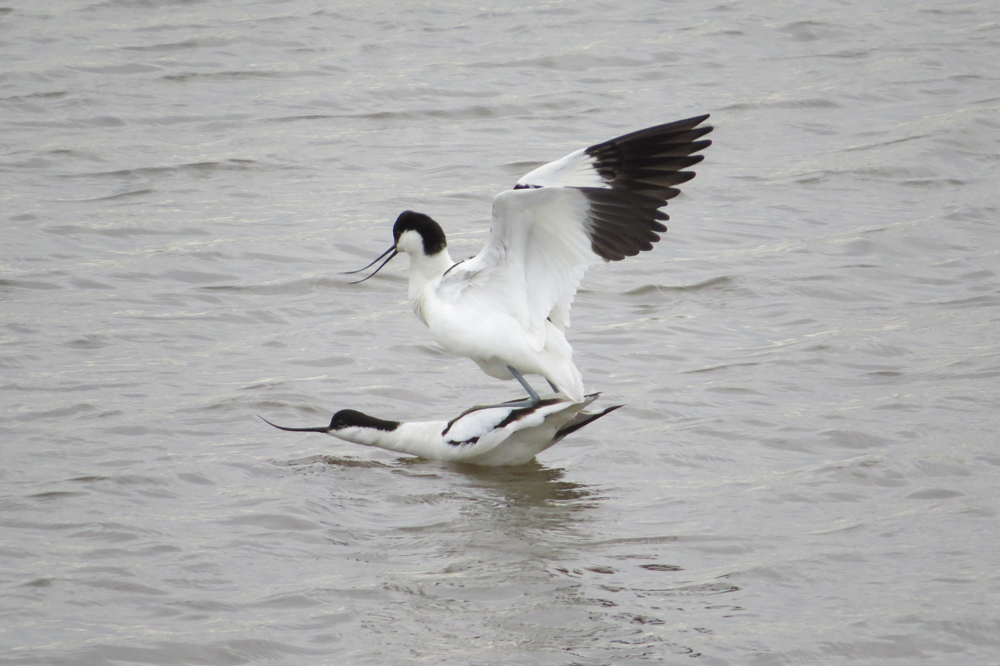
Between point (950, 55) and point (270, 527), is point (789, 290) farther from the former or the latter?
point (950, 55)

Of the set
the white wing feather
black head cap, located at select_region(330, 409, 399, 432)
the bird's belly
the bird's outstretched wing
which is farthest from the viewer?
black head cap, located at select_region(330, 409, 399, 432)

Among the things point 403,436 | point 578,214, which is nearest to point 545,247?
point 578,214

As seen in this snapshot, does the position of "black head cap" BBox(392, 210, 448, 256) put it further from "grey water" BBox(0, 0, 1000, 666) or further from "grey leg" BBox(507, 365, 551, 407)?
"grey water" BBox(0, 0, 1000, 666)

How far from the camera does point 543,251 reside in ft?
18.4

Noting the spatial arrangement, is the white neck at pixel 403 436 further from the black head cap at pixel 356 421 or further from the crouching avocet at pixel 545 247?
the crouching avocet at pixel 545 247

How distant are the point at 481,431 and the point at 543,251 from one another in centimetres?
87

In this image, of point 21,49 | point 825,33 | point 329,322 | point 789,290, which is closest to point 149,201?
point 329,322

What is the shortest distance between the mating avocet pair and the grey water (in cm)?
54

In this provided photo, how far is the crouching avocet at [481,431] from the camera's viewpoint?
553 centimetres

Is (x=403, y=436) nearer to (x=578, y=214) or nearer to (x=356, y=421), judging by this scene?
(x=356, y=421)

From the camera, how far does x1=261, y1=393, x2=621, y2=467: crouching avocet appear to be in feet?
18.1

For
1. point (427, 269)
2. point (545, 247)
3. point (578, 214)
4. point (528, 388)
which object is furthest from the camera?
point (427, 269)

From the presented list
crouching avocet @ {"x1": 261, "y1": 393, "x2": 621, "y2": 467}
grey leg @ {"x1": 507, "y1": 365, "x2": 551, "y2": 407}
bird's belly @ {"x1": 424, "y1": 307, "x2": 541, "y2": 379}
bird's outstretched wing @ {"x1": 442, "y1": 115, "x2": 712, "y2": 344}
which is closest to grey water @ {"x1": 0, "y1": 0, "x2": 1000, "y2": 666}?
crouching avocet @ {"x1": 261, "y1": 393, "x2": 621, "y2": 467}

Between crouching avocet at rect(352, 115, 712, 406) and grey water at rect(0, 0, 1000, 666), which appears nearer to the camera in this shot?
grey water at rect(0, 0, 1000, 666)
